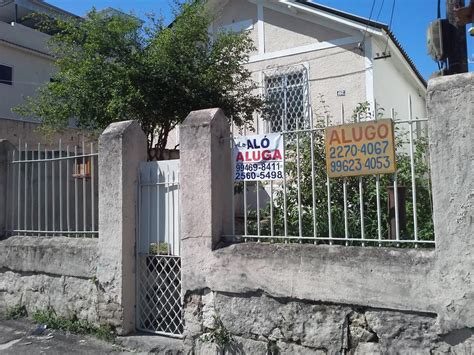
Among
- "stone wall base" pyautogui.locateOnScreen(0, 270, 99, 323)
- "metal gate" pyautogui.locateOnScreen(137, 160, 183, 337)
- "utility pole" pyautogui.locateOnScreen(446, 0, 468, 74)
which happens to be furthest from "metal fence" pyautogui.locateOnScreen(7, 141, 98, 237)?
"utility pole" pyautogui.locateOnScreen(446, 0, 468, 74)

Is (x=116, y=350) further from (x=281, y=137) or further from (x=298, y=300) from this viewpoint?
(x=281, y=137)

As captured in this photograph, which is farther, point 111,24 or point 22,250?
point 111,24

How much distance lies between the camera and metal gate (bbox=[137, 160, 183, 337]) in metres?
5.41

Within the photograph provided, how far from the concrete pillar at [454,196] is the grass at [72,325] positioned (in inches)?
143

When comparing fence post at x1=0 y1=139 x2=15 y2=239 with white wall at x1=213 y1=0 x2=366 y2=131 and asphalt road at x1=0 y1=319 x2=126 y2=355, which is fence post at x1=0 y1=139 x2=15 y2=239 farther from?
white wall at x1=213 y1=0 x2=366 y2=131

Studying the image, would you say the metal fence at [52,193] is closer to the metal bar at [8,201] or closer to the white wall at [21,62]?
the metal bar at [8,201]

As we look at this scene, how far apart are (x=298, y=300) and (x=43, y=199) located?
416 cm

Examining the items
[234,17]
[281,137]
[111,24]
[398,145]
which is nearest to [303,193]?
[281,137]

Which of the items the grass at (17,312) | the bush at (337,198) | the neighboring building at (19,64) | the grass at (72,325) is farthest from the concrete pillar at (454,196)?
the neighboring building at (19,64)

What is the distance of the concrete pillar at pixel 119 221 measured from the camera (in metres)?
5.57

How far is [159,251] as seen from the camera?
5.50 meters

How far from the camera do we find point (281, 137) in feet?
15.6

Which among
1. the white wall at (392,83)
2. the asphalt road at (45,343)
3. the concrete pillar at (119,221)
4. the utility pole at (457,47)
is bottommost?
the asphalt road at (45,343)

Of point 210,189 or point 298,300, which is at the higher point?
point 210,189
